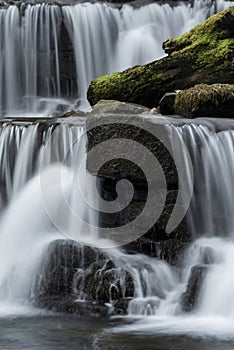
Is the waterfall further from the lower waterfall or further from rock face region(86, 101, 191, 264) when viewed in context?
rock face region(86, 101, 191, 264)

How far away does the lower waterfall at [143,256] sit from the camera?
5777 mm

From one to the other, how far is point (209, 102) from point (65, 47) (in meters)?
6.56

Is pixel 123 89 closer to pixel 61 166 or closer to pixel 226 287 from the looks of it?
pixel 61 166

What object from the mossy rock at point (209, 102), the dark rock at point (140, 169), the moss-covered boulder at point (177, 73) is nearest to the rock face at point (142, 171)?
the dark rock at point (140, 169)

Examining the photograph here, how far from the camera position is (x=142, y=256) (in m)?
6.66

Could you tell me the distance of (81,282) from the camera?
6172 mm

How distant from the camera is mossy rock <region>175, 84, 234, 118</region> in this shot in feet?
26.8

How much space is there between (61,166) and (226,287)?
2926 millimetres

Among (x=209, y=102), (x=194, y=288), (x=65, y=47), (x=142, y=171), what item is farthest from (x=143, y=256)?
(x=65, y=47)

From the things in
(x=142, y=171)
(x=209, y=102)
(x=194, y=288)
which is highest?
(x=209, y=102)

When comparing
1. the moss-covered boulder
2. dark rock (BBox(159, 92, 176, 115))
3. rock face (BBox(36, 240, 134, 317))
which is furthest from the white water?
the moss-covered boulder

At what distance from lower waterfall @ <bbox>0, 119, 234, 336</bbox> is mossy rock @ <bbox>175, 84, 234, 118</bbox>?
63cm

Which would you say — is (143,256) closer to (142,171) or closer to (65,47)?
(142,171)

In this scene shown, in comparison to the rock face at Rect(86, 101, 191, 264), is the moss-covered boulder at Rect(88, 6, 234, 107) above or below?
above
